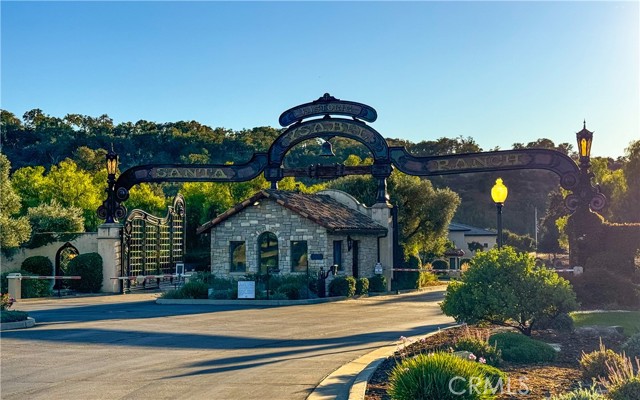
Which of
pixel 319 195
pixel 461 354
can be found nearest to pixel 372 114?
pixel 319 195

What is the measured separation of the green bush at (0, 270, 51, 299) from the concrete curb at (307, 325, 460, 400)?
2107 centimetres

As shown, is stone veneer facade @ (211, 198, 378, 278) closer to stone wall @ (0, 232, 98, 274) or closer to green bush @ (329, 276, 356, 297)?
green bush @ (329, 276, 356, 297)

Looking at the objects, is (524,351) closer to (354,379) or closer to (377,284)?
(354,379)

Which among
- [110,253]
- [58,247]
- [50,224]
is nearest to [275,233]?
[110,253]

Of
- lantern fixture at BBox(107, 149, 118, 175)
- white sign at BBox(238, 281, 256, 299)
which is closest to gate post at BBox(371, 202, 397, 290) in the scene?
white sign at BBox(238, 281, 256, 299)

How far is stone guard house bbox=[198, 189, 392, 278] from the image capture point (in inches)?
1188

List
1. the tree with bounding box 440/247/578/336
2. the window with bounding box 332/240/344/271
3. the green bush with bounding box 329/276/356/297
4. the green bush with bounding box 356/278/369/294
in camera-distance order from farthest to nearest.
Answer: the window with bounding box 332/240/344/271
the green bush with bounding box 356/278/369/294
the green bush with bounding box 329/276/356/297
the tree with bounding box 440/247/578/336

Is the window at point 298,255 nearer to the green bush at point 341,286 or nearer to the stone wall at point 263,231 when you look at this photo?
the stone wall at point 263,231

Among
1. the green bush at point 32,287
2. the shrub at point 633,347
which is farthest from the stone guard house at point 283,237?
the shrub at point 633,347

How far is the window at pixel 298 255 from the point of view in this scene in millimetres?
30625

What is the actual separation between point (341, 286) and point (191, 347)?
14846mm

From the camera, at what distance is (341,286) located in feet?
95.9

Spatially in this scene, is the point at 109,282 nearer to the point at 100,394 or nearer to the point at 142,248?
the point at 142,248

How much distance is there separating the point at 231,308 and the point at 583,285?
10981 mm
